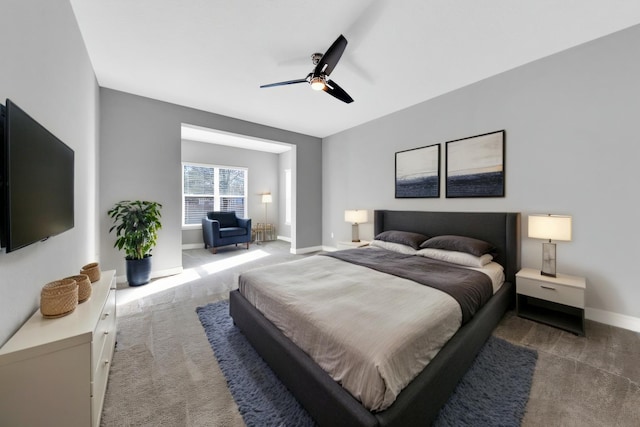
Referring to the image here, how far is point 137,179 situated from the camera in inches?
139

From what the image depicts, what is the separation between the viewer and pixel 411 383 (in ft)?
3.90

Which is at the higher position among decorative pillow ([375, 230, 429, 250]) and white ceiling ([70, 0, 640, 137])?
white ceiling ([70, 0, 640, 137])

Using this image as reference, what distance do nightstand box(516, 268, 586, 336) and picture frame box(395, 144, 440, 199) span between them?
1566 millimetres

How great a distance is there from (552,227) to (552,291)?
24.3 inches

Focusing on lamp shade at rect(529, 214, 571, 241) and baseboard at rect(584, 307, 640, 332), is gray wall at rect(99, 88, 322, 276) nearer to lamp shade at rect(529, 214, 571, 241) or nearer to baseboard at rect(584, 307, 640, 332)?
lamp shade at rect(529, 214, 571, 241)

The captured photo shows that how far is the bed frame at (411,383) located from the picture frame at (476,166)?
475 mm

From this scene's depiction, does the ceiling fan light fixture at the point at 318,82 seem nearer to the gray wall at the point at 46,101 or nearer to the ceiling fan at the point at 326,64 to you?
the ceiling fan at the point at 326,64

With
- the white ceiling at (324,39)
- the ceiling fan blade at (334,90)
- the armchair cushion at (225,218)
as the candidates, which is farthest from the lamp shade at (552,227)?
the armchair cushion at (225,218)

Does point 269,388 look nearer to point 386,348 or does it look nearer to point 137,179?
point 386,348

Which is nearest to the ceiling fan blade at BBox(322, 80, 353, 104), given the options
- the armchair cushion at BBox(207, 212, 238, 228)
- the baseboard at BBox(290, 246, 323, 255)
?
the baseboard at BBox(290, 246, 323, 255)

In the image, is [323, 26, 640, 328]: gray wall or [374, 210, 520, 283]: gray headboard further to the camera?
[374, 210, 520, 283]: gray headboard

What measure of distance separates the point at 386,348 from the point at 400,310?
402mm

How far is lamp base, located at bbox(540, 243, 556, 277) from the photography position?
2.37m

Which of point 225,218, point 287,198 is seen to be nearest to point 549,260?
point 287,198
